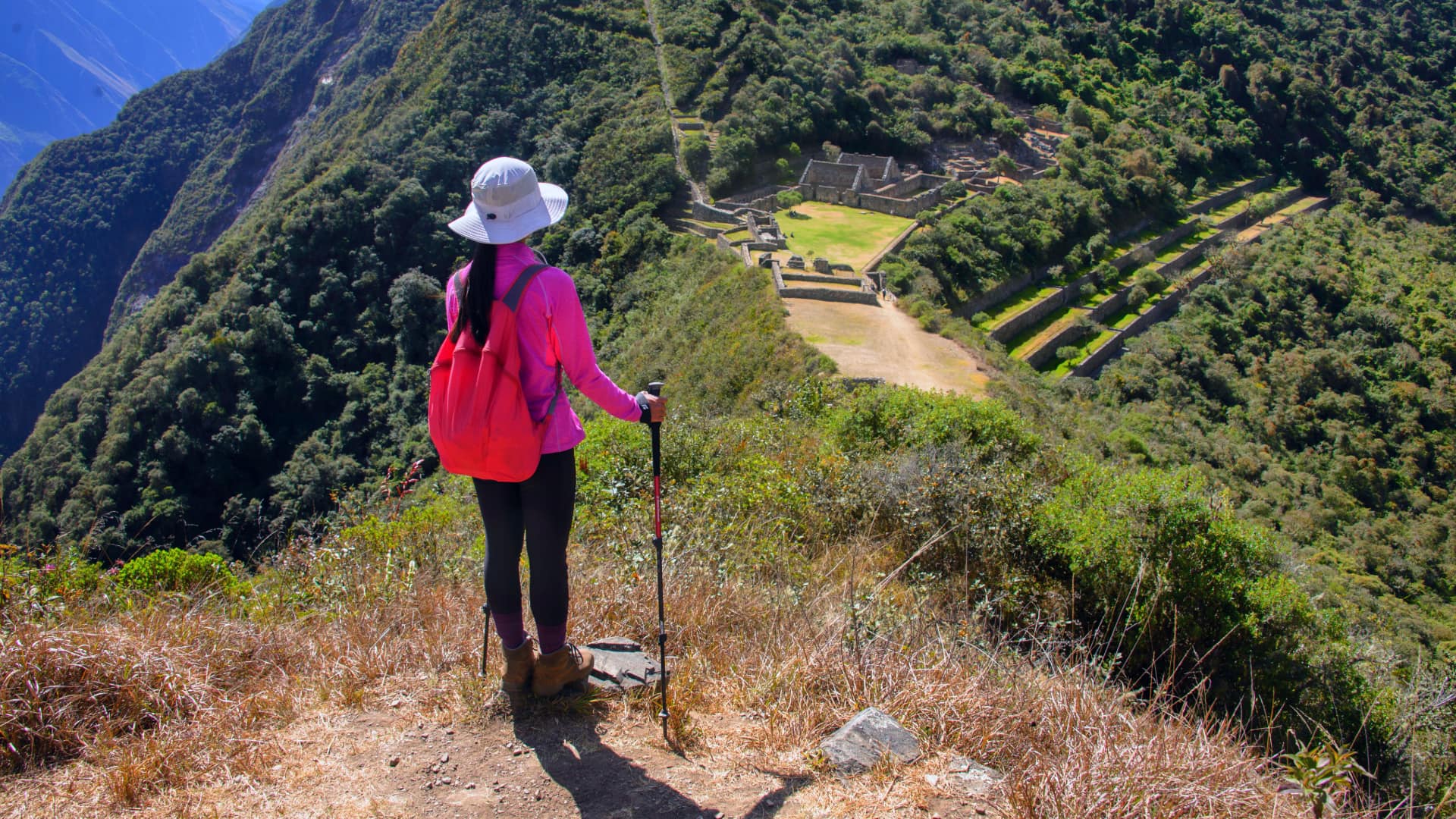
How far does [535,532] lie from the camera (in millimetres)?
2869

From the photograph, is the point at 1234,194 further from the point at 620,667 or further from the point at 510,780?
the point at 510,780

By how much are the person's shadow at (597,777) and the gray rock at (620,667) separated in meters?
0.17

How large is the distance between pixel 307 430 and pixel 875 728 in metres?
30.4

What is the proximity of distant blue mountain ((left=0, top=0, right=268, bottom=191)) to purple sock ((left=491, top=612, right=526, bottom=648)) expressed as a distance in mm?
82884

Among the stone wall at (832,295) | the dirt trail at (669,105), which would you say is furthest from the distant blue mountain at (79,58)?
the stone wall at (832,295)

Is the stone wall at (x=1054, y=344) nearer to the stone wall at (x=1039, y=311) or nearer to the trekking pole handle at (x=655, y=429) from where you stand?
the stone wall at (x=1039, y=311)

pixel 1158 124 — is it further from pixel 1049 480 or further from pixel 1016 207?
pixel 1049 480

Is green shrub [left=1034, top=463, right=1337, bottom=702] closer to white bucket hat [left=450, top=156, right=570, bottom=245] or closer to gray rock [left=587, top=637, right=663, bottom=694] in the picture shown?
gray rock [left=587, top=637, right=663, bottom=694]

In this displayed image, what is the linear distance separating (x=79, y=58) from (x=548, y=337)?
102 meters

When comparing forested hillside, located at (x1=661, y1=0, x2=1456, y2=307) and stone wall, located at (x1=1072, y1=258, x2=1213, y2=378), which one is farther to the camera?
forested hillside, located at (x1=661, y1=0, x2=1456, y2=307)

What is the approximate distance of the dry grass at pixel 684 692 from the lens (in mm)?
2436


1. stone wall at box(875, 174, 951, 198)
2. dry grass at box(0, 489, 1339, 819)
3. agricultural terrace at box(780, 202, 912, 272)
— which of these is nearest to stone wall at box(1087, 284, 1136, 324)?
agricultural terrace at box(780, 202, 912, 272)

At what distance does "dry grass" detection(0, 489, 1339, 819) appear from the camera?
244 centimetres

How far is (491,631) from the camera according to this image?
3.44 meters
